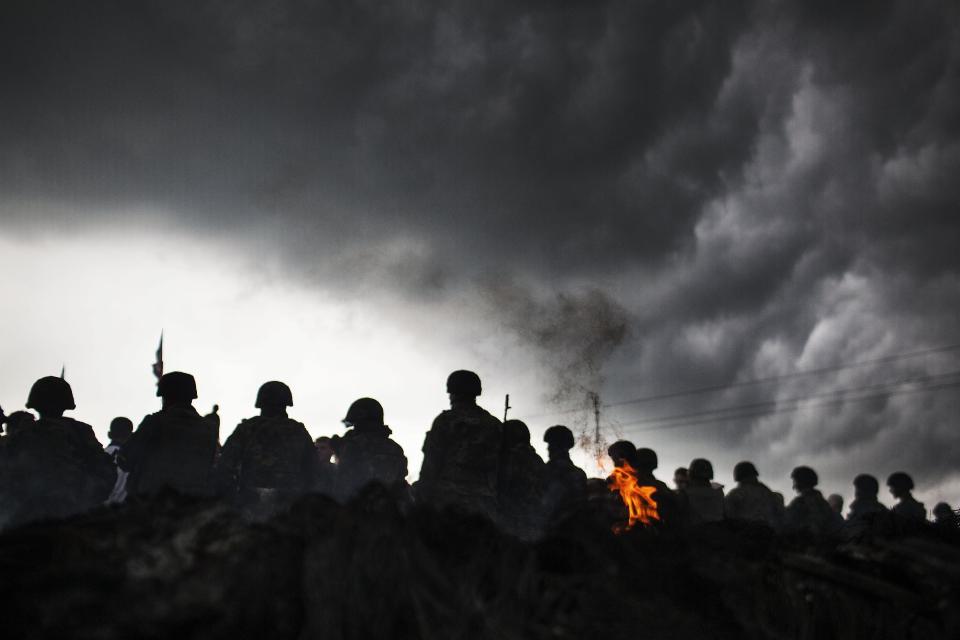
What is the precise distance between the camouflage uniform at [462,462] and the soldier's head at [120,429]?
21.0ft

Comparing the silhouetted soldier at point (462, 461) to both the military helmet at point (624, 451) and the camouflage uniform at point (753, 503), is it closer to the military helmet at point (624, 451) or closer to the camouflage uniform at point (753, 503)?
the military helmet at point (624, 451)

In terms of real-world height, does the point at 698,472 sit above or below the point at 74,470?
above

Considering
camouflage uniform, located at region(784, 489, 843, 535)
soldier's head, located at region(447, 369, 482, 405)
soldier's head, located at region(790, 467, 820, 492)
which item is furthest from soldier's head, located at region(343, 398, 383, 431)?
soldier's head, located at region(790, 467, 820, 492)

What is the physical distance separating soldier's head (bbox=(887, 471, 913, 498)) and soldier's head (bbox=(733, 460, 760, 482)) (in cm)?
424

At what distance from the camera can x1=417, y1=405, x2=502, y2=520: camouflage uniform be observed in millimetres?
8891

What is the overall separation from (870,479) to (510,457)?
10.3 metres

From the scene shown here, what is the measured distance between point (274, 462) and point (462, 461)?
2640 millimetres

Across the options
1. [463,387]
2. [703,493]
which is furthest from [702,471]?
[463,387]

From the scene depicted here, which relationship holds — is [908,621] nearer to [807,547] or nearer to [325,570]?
[807,547]

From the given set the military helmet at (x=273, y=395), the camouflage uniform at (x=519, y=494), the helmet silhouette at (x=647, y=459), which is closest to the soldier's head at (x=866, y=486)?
the helmet silhouette at (x=647, y=459)

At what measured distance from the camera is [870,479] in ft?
50.4

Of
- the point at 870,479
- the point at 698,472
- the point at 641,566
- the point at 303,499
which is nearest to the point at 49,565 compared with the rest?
the point at 303,499

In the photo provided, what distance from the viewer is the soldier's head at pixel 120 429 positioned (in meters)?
12.3

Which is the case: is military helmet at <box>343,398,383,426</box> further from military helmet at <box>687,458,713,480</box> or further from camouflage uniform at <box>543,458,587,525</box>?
military helmet at <box>687,458,713,480</box>
